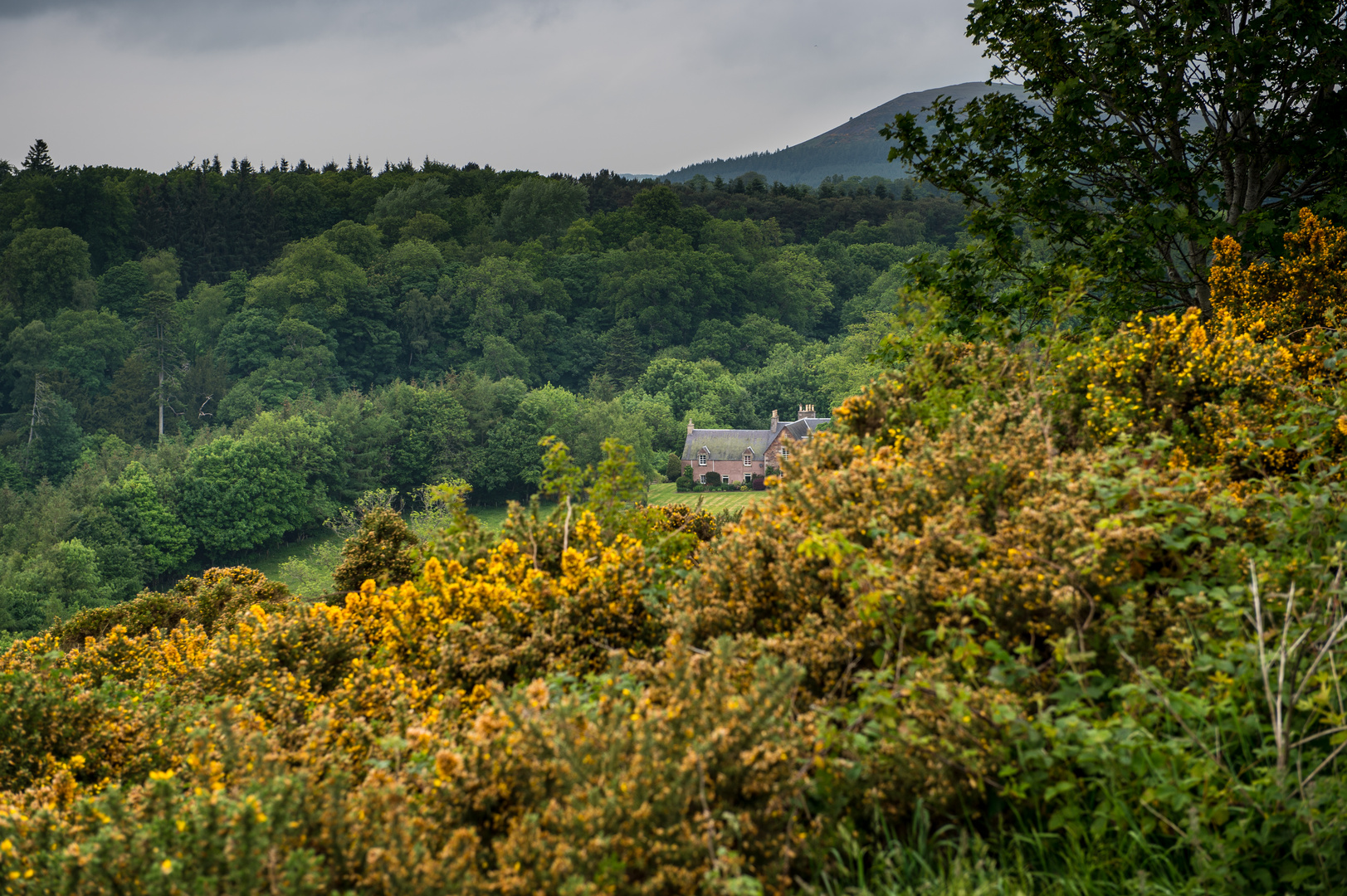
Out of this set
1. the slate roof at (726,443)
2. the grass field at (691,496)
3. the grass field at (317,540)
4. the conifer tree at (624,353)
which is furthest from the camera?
the conifer tree at (624,353)

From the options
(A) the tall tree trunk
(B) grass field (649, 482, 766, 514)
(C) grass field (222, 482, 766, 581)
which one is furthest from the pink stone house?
(A) the tall tree trunk

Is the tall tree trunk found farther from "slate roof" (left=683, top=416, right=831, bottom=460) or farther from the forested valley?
"slate roof" (left=683, top=416, right=831, bottom=460)

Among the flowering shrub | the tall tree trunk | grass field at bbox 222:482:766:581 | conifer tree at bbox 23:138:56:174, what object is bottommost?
grass field at bbox 222:482:766:581

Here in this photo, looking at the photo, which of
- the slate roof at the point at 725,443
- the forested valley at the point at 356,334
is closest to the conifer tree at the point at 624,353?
A: the forested valley at the point at 356,334

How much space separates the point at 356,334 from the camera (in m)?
80.0

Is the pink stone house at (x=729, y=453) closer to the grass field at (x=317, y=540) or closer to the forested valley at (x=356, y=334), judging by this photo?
the forested valley at (x=356, y=334)

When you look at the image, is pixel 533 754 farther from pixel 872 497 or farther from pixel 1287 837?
pixel 1287 837

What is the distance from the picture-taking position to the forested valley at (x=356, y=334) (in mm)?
49719

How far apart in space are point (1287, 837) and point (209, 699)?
15.0 feet

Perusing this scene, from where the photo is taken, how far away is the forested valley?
49.7 m

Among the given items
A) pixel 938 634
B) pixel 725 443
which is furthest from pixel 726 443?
pixel 938 634

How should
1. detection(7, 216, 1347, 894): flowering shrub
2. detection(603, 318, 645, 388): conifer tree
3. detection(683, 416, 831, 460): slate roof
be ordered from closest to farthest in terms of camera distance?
1. detection(7, 216, 1347, 894): flowering shrub
2. detection(683, 416, 831, 460): slate roof
3. detection(603, 318, 645, 388): conifer tree

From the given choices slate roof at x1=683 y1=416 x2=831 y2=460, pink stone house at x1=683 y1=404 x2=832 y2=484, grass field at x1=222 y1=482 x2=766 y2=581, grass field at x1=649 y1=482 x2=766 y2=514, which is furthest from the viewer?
slate roof at x1=683 y1=416 x2=831 y2=460

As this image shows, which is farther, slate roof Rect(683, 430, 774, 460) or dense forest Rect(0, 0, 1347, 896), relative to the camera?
slate roof Rect(683, 430, 774, 460)
